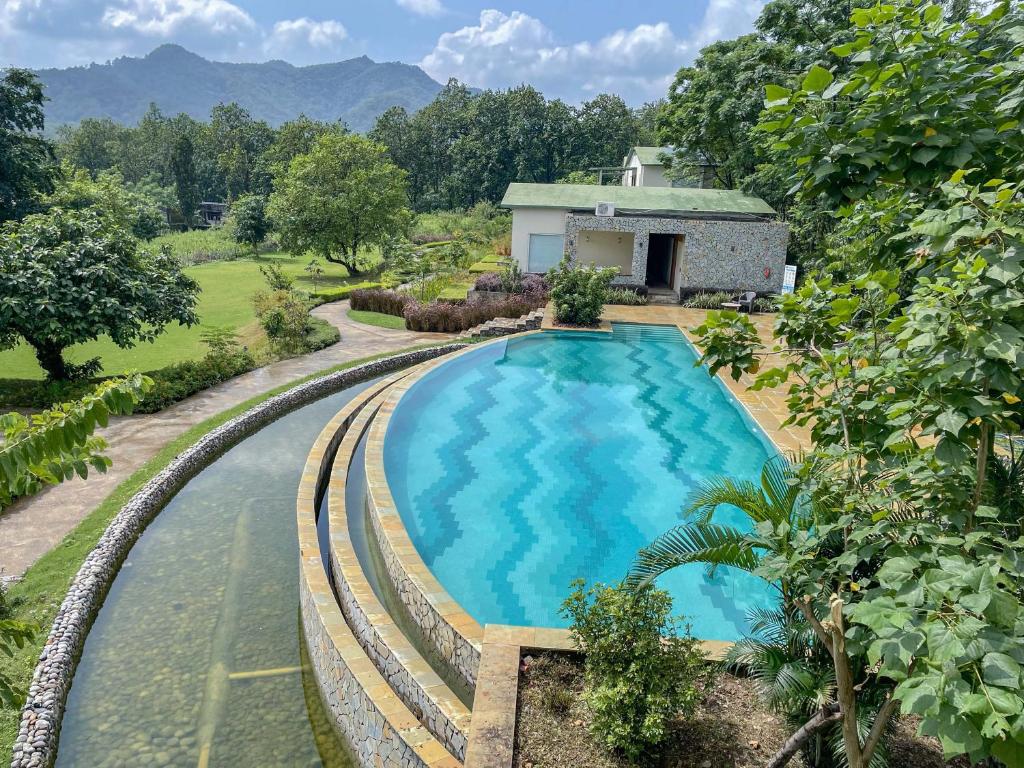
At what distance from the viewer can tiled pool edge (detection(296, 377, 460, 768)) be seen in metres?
4.95

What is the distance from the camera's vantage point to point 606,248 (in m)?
27.9

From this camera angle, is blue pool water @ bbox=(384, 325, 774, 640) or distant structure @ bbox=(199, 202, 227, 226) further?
distant structure @ bbox=(199, 202, 227, 226)

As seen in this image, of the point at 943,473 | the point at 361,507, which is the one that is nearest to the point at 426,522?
the point at 361,507

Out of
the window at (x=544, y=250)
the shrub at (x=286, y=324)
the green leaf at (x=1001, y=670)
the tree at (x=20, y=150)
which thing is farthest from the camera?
the window at (x=544, y=250)

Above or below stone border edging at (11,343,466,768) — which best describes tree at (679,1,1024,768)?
above

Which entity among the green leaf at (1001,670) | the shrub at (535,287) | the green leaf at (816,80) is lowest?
the shrub at (535,287)

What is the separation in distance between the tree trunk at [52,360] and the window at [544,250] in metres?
16.8

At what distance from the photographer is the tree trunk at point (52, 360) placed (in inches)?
532

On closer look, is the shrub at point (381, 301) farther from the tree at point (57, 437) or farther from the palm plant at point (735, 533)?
the tree at point (57, 437)

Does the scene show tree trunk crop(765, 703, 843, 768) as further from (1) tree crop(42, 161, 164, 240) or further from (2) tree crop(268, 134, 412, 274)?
(2) tree crop(268, 134, 412, 274)

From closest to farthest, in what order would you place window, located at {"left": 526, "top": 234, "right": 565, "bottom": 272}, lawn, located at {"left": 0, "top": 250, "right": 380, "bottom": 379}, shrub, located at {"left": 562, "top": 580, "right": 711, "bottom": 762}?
shrub, located at {"left": 562, "top": 580, "right": 711, "bottom": 762} < lawn, located at {"left": 0, "top": 250, "right": 380, "bottom": 379} < window, located at {"left": 526, "top": 234, "right": 565, "bottom": 272}

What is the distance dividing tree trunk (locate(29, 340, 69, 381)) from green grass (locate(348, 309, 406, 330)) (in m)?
9.65

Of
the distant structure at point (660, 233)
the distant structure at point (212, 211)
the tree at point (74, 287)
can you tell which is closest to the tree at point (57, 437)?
the tree at point (74, 287)

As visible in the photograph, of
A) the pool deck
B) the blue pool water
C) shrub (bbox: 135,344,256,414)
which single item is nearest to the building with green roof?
the pool deck
